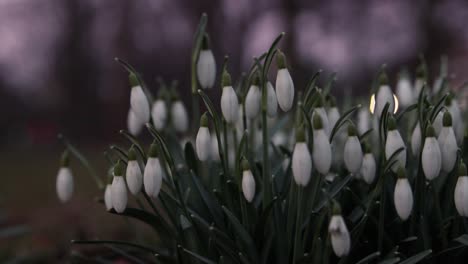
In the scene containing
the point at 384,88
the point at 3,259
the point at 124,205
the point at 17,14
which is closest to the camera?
the point at 124,205

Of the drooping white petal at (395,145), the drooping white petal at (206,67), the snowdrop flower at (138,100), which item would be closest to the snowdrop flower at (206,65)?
the drooping white petal at (206,67)

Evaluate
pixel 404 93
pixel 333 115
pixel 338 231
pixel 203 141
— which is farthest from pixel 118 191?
pixel 404 93

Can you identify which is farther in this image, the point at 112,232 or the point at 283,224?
the point at 112,232

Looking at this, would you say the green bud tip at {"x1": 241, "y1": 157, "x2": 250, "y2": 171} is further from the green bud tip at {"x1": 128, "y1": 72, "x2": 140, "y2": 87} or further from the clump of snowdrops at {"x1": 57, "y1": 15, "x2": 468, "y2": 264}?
the green bud tip at {"x1": 128, "y1": 72, "x2": 140, "y2": 87}

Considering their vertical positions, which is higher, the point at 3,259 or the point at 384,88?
the point at 384,88

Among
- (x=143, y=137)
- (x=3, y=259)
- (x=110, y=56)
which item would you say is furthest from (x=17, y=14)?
(x=3, y=259)

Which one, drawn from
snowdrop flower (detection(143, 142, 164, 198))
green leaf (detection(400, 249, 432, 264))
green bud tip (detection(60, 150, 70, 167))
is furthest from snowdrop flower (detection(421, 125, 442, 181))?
green bud tip (detection(60, 150, 70, 167))

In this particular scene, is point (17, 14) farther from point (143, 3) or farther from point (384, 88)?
point (384, 88)

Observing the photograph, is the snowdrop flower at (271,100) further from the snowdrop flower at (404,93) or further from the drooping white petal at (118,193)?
the snowdrop flower at (404,93)
